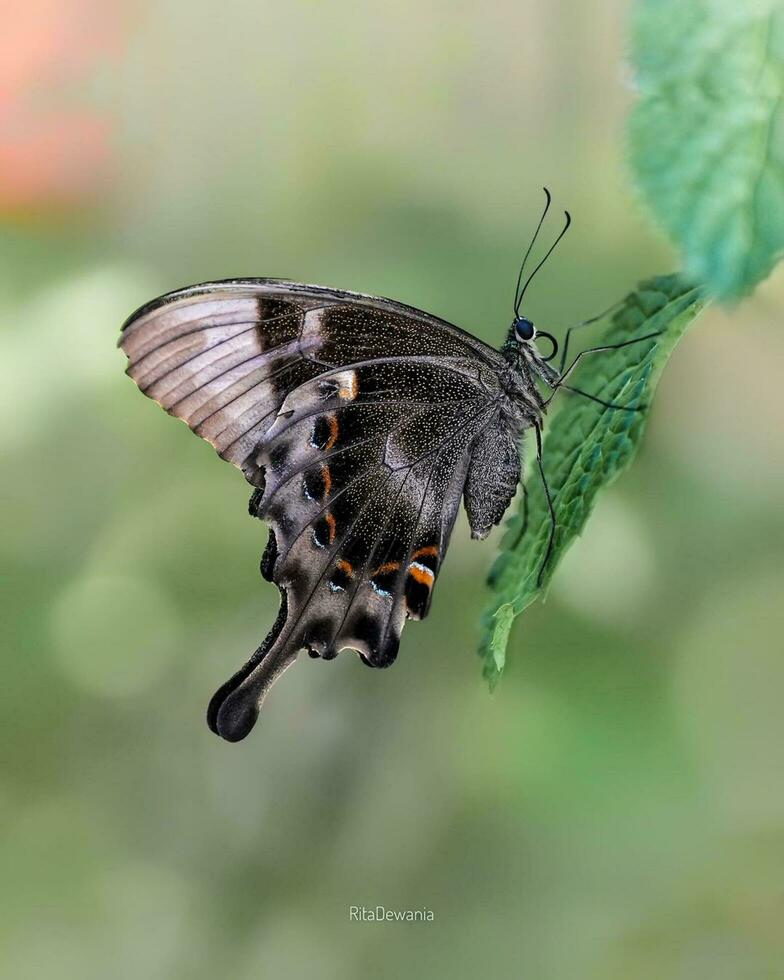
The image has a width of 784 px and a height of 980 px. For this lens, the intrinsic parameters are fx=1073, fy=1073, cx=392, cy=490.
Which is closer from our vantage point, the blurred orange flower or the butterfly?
the butterfly

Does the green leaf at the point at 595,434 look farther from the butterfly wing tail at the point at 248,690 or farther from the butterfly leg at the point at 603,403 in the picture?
the butterfly wing tail at the point at 248,690

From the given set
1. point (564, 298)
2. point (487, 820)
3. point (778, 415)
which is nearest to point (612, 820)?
point (487, 820)

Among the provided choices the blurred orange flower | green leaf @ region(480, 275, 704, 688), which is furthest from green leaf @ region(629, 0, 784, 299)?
the blurred orange flower

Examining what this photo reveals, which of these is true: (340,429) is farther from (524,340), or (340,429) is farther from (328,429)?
(524,340)

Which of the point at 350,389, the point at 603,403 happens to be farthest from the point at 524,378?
the point at 603,403

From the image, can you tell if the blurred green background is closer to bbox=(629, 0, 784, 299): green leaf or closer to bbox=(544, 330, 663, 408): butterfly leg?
bbox=(544, 330, 663, 408): butterfly leg

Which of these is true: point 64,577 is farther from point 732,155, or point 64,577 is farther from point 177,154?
point 732,155

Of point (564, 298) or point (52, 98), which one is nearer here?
point (564, 298)
